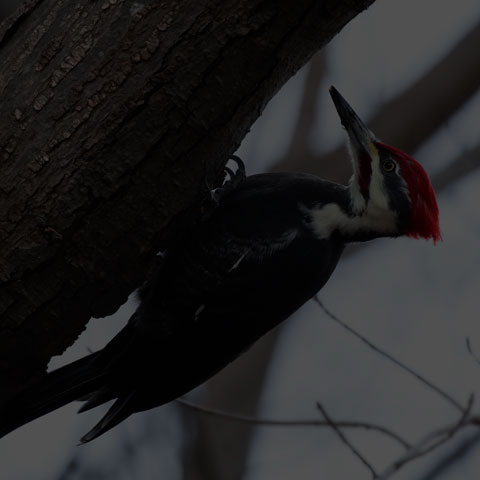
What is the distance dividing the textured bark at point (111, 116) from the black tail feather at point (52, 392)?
472 millimetres

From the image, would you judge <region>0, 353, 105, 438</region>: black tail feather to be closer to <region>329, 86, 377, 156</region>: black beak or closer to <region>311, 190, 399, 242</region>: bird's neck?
<region>311, 190, 399, 242</region>: bird's neck

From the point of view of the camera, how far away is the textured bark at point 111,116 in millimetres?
2479

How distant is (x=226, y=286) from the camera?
3.39 m

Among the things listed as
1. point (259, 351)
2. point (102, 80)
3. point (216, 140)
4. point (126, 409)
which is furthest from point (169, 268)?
point (259, 351)

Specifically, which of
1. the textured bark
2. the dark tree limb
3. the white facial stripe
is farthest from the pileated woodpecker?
the dark tree limb

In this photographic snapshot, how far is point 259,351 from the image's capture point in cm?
495

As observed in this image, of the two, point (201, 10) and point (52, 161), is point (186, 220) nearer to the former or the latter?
point (52, 161)

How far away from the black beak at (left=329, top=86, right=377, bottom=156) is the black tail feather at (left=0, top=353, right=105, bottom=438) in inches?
59.1

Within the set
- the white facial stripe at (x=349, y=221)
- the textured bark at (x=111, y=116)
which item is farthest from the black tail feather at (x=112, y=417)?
the white facial stripe at (x=349, y=221)

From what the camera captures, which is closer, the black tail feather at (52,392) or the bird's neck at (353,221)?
the black tail feather at (52,392)

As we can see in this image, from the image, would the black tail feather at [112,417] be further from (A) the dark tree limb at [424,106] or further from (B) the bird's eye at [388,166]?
(A) the dark tree limb at [424,106]

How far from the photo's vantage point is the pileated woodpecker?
11.1ft

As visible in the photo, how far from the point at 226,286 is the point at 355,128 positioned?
0.94 m

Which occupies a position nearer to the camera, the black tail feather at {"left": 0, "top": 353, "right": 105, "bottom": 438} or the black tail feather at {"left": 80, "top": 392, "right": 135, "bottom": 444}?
the black tail feather at {"left": 0, "top": 353, "right": 105, "bottom": 438}
